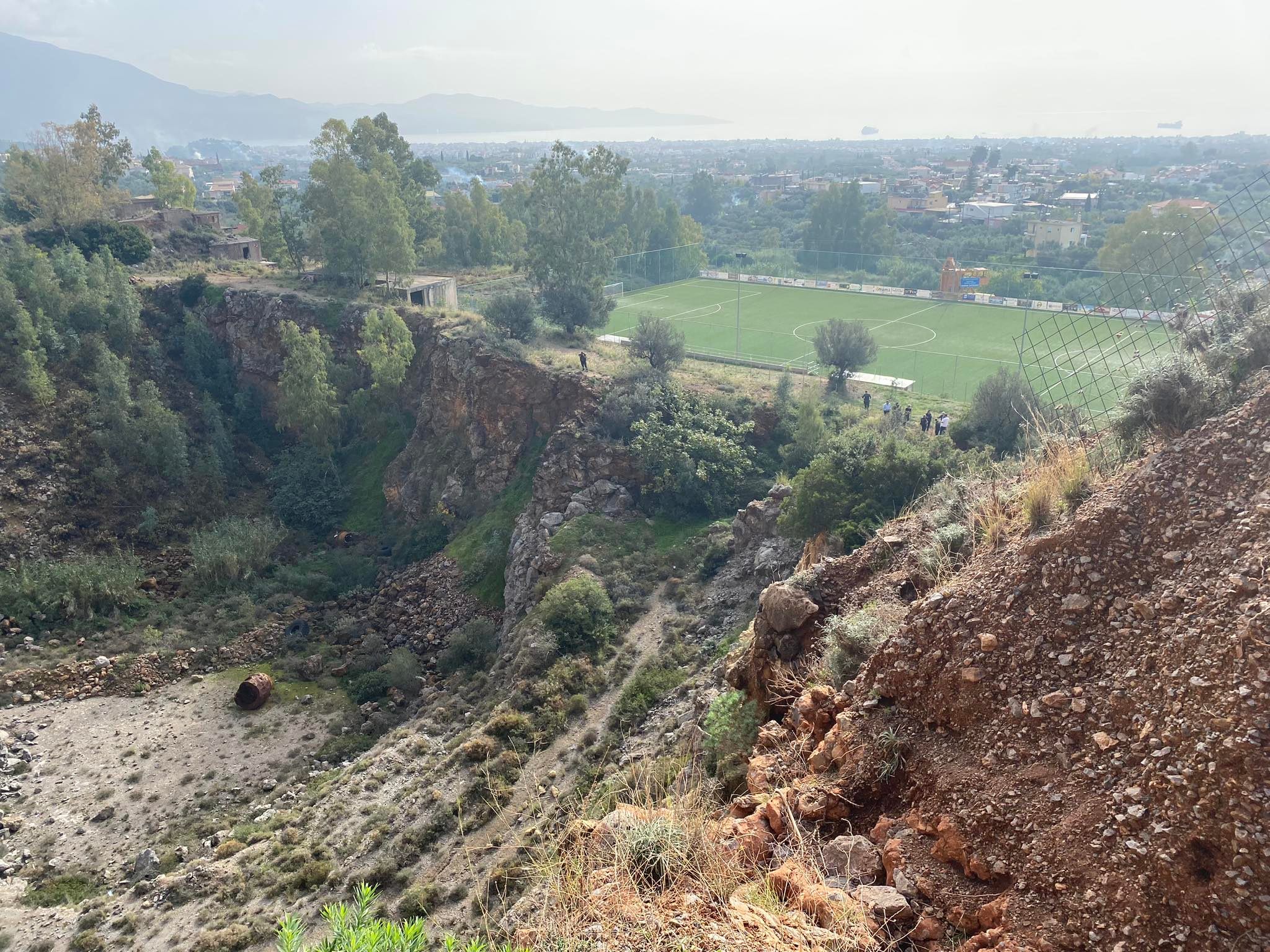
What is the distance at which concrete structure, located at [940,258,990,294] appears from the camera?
161ft

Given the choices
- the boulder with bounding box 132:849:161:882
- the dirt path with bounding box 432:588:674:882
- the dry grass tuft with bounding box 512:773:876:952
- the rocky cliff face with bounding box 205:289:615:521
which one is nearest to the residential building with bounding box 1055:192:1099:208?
the rocky cliff face with bounding box 205:289:615:521

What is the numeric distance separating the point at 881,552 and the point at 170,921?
1214 centimetres

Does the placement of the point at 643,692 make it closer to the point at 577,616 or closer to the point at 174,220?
the point at 577,616

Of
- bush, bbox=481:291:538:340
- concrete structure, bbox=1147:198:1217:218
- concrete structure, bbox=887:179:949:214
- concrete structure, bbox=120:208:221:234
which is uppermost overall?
concrete structure, bbox=887:179:949:214

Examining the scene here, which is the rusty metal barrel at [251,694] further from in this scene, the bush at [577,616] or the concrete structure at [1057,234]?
the concrete structure at [1057,234]

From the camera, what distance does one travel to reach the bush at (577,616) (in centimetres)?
1706

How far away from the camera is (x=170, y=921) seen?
12.3 meters

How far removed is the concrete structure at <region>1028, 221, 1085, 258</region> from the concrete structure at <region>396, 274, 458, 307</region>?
44417 mm

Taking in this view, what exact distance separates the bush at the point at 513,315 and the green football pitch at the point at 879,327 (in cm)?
1360

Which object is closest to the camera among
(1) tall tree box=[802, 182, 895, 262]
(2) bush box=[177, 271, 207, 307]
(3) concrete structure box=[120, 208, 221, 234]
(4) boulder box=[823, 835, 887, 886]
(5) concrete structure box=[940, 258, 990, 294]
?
(4) boulder box=[823, 835, 887, 886]

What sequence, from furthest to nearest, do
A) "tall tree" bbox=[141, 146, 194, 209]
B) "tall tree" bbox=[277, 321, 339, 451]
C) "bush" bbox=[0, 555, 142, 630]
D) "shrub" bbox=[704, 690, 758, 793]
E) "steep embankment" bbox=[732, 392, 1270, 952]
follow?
"tall tree" bbox=[141, 146, 194, 209] < "tall tree" bbox=[277, 321, 339, 451] < "bush" bbox=[0, 555, 142, 630] < "shrub" bbox=[704, 690, 758, 793] < "steep embankment" bbox=[732, 392, 1270, 952]

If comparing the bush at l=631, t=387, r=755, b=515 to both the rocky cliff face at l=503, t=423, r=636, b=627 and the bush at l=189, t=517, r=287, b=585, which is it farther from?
the bush at l=189, t=517, r=287, b=585

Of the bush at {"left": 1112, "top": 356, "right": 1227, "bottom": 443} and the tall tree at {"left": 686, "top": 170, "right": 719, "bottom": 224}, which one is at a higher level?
the tall tree at {"left": 686, "top": 170, "right": 719, "bottom": 224}

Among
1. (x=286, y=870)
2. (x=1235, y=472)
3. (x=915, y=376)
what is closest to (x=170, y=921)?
(x=286, y=870)
